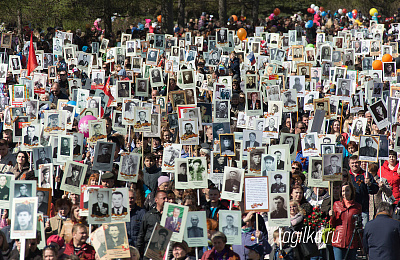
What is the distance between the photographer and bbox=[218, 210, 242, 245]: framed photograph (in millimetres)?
7789

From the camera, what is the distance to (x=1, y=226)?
862 cm

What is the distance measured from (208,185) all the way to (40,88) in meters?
8.15

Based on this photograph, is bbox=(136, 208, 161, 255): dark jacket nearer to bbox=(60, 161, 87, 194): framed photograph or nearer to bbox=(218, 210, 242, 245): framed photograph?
bbox=(218, 210, 242, 245): framed photograph

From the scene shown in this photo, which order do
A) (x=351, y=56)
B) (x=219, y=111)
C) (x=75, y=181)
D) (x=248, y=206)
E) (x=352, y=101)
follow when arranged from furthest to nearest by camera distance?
(x=351, y=56) < (x=352, y=101) < (x=219, y=111) < (x=75, y=181) < (x=248, y=206)

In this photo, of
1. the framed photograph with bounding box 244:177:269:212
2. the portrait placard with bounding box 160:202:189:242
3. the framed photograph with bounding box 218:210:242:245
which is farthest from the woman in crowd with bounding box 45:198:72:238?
the framed photograph with bounding box 244:177:269:212

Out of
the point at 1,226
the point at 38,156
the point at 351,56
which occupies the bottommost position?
the point at 1,226

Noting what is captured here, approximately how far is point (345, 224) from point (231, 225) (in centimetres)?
171

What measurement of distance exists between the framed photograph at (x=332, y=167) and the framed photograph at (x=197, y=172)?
1770 mm

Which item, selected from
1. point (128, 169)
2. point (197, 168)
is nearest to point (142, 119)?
point (128, 169)

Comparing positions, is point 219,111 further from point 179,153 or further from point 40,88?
point 40,88

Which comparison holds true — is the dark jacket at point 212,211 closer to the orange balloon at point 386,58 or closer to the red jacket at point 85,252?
the red jacket at point 85,252

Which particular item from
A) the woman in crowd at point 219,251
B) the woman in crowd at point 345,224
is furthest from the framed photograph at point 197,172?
the woman in crowd at point 219,251

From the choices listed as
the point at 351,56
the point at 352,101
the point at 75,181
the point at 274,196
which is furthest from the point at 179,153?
the point at 351,56

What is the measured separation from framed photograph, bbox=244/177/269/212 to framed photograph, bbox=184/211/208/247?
36.0 inches
